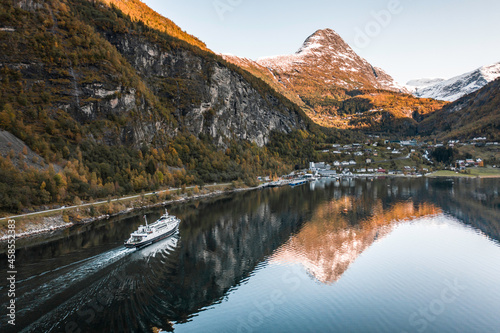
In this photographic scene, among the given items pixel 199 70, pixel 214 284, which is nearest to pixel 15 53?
pixel 199 70

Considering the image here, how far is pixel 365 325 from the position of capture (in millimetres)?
22734

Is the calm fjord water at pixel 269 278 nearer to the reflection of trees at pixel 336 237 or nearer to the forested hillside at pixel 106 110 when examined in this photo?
the reflection of trees at pixel 336 237

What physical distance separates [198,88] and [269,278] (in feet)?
400

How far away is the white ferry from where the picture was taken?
4066 cm

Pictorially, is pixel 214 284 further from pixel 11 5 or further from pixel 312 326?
pixel 11 5

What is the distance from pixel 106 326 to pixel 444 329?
26130 mm

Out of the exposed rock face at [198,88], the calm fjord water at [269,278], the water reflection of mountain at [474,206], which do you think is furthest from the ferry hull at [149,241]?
the exposed rock face at [198,88]

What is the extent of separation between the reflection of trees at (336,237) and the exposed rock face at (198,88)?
261ft

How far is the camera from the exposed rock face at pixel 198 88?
428 feet

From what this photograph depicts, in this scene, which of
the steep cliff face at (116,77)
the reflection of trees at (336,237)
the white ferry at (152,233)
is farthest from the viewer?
the steep cliff face at (116,77)

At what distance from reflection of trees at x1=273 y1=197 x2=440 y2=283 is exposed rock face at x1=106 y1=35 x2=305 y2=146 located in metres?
79.7

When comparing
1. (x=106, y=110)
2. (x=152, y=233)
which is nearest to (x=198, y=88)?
(x=106, y=110)

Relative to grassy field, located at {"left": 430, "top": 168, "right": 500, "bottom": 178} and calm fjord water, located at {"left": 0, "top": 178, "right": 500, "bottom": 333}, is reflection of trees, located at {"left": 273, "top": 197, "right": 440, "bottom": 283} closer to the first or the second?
calm fjord water, located at {"left": 0, "top": 178, "right": 500, "bottom": 333}

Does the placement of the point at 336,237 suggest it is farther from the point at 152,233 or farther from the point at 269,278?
the point at 152,233
